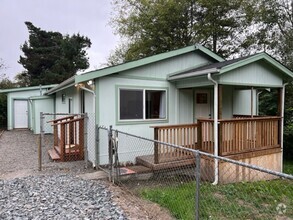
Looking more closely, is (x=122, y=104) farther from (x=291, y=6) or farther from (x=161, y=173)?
(x=291, y=6)

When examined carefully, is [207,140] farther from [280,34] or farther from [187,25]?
[187,25]

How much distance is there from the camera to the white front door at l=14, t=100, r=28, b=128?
17073 mm

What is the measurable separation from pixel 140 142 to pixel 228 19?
14.7 meters

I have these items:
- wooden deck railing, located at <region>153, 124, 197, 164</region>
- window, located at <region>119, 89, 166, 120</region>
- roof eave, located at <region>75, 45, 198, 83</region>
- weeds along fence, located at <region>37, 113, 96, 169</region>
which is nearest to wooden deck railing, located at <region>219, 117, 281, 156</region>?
wooden deck railing, located at <region>153, 124, 197, 164</region>

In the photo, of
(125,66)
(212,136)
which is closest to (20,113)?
(125,66)

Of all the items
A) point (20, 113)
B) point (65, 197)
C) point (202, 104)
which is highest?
point (202, 104)

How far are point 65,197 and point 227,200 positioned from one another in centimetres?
327

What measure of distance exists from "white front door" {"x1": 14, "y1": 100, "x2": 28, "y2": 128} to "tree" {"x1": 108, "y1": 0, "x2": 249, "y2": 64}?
363 inches

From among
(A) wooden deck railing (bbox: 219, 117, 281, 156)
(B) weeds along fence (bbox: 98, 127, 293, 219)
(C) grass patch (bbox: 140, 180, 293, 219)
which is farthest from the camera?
(A) wooden deck railing (bbox: 219, 117, 281, 156)

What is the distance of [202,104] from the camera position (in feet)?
29.5

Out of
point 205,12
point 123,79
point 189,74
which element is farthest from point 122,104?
point 205,12

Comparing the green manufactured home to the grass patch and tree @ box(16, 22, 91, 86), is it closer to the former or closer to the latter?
the grass patch

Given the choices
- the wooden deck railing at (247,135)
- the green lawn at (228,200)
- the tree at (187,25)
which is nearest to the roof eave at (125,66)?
the wooden deck railing at (247,135)

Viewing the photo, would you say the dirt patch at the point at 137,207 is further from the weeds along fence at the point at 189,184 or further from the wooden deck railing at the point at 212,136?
the wooden deck railing at the point at 212,136
